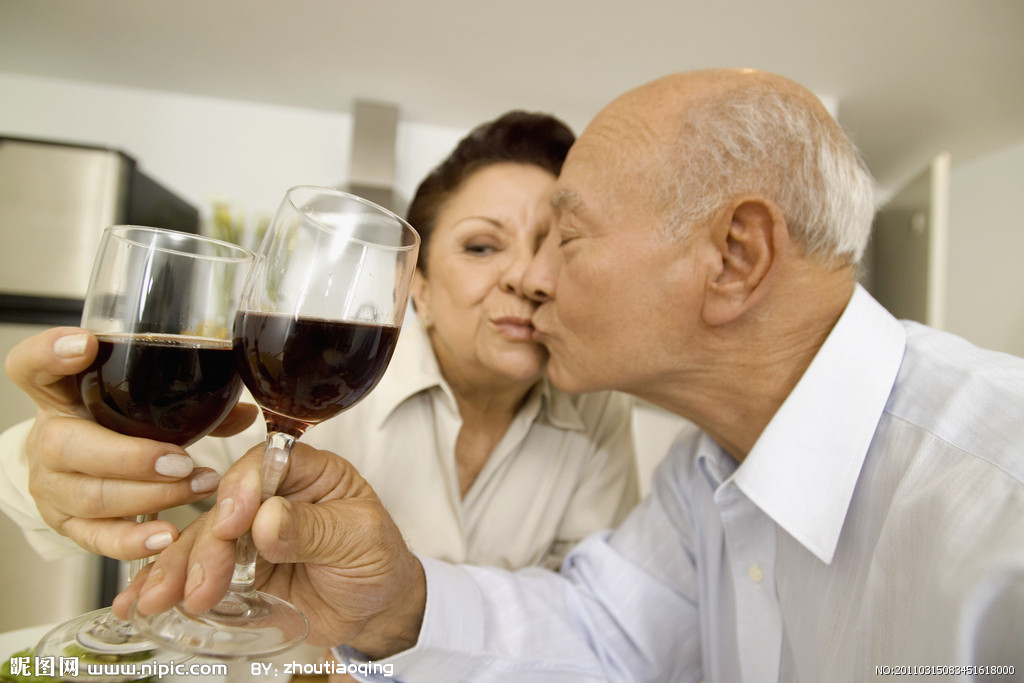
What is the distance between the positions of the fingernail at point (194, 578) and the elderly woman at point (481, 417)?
0.44 m

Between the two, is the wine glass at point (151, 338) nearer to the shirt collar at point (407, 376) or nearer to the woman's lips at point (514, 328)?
the shirt collar at point (407, 376)

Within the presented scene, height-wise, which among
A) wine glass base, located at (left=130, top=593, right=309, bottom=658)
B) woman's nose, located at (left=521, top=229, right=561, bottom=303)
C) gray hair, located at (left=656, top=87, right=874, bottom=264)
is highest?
gray hair, located at (left=656, top=87, right=874, bottom=264)

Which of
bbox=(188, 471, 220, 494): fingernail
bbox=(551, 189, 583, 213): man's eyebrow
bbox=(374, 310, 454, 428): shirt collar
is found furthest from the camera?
bbox=(374, 310, 454, 428): shirt collar

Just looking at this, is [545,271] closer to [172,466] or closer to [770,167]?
[770,167]

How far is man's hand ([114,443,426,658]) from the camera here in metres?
0.51

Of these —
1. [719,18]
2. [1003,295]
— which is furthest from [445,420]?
[1003,295]

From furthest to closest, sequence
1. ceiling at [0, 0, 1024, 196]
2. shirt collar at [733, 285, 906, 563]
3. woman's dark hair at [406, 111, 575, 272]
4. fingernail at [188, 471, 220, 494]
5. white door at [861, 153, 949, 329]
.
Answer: white door at [861, 153, 949, 329] → ceiling at [0, 0, 1024, 196] → woman's dark hair at [406, 111, 575, 272] → shirt collar at [733, 285, 906, 563] → fingernail at [188, 471, 220, 494]

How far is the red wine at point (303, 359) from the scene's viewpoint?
526mm

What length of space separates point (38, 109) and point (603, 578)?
4332 millimetres

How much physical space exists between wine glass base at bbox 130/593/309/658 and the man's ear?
2.39 feet

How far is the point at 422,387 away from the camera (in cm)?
118

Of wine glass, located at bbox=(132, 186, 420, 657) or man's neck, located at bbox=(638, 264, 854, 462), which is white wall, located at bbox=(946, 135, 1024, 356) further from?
wine glass, located at bbox=(132, 186, 420, 657)

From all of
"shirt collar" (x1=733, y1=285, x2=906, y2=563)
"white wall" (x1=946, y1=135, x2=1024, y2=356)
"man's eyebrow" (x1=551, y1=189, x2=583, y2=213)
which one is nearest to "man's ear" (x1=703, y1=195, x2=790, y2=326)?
"shirt collar" (x1=733, y1=285, x2=906, y2=563)

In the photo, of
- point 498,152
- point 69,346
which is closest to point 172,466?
point 69,346
